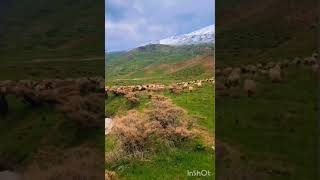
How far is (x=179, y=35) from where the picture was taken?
8.78 m

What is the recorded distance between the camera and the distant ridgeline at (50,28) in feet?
30.2

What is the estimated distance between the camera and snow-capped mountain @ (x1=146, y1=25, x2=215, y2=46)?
27.8 feet

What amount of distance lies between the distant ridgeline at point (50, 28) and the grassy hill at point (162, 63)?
0.53 meters

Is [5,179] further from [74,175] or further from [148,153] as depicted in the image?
[148,153]

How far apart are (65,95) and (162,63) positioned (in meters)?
1.90

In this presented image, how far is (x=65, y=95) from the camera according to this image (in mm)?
9336

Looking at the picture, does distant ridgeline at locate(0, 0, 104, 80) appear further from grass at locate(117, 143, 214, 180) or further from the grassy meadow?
grass at locate(117, 143, 214, 180)

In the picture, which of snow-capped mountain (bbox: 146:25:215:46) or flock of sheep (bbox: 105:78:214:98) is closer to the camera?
snow-capped mountain (bbox: 146:25:215:46)

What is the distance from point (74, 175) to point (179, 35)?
118 inches
